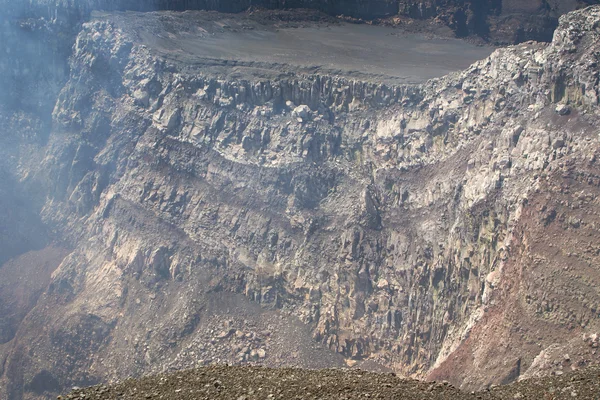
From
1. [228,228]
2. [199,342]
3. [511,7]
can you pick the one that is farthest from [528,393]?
[511,7]

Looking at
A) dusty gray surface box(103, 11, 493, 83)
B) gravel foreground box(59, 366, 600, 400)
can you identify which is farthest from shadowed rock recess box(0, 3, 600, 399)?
gravel foreground box(59, 366, 600, 400)

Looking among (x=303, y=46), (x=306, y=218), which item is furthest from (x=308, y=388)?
(x=303, y=46)

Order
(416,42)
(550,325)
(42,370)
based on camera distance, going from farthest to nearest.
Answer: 1. (416,42)
2. (42,370)
3. (550,325)

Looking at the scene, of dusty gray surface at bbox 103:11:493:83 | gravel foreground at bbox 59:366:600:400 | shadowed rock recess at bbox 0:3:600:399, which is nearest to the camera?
gravel foreground at bbox 59:366:600:400

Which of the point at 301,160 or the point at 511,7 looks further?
the point at 511,7

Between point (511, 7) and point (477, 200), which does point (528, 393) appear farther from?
point (511, 7)

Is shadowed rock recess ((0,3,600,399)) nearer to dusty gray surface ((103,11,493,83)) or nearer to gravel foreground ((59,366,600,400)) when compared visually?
dusty gray surface ((103,11,493,83))

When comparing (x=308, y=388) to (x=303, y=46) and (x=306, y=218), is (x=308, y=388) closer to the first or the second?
(x=306, y=218)
